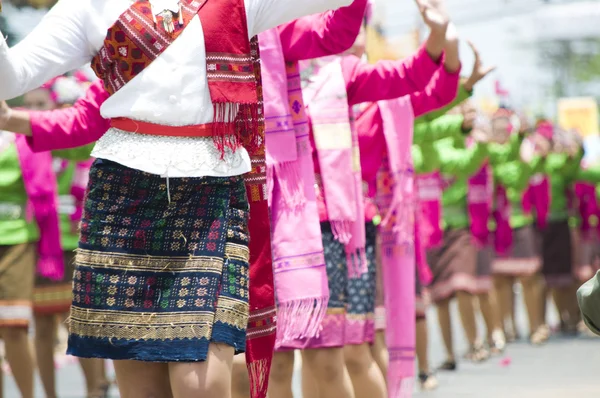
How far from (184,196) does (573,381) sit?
246 inches

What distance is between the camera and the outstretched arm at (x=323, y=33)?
4.10 metres

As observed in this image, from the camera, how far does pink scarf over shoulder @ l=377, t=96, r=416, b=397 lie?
19.9 feet

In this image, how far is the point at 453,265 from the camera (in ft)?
36.0

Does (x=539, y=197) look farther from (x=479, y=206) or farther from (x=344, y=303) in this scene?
(x=344, y=303)

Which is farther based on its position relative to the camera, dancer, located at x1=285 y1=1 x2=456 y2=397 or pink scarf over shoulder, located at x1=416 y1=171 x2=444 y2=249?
pink scarf over shoulder, located at x1=416 y1=171 x2=444 y2=249

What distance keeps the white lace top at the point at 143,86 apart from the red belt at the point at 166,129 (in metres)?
0.01

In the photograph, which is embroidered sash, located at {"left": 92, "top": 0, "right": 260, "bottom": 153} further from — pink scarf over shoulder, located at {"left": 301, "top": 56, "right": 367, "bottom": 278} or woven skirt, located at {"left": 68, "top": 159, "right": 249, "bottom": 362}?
pink scarf over shoulder, located at {"left": 301, "top": 56, "right": 367, "bottom": 278}

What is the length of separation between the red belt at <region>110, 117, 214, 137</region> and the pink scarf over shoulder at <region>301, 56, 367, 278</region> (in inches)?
70.3

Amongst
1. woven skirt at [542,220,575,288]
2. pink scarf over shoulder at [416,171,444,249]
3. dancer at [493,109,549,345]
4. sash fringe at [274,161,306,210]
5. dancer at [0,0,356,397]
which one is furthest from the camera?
woven skirt at [542,220,575,288]

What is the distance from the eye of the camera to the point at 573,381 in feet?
30.3

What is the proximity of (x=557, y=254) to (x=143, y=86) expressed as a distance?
443 inches

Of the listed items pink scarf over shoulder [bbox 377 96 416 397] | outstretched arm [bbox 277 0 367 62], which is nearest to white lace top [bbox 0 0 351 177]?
outstretched arm [bbox 277 0 367 62]

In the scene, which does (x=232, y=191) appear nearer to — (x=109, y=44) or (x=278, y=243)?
(x=109, y=44)

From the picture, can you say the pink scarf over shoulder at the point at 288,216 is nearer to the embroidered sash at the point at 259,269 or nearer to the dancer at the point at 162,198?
the embroidered sash at the point at 259,269
